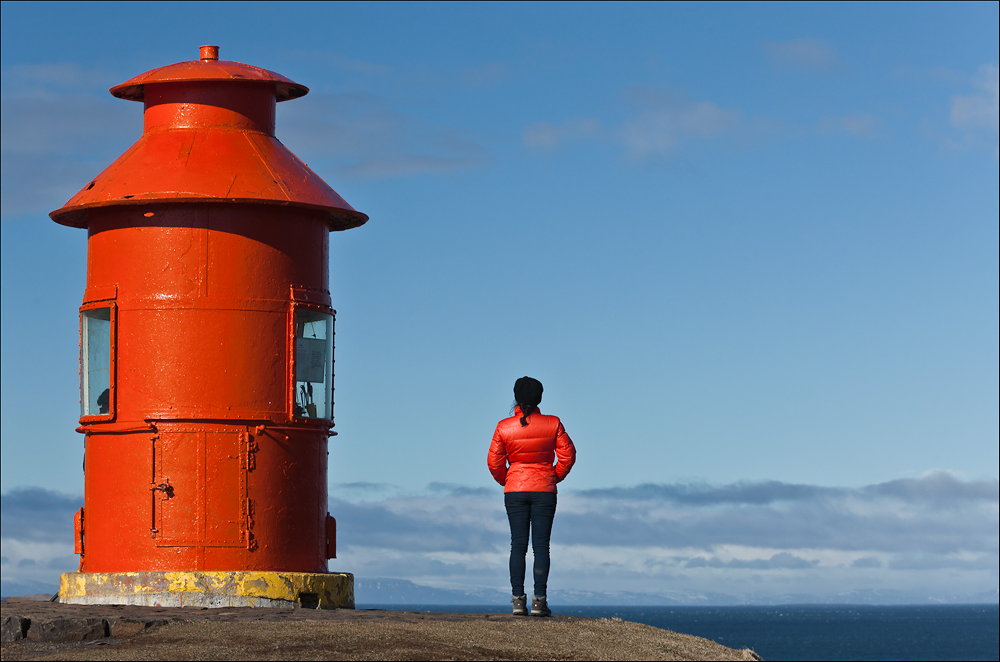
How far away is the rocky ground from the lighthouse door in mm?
1140

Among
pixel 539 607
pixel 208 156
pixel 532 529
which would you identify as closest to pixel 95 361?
pixel 208 156

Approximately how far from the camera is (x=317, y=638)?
31.0ft

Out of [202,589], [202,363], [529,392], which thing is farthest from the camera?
[202,363]

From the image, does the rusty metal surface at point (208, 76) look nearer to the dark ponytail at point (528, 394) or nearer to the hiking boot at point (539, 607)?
the dark ponytail at point (528, 394)

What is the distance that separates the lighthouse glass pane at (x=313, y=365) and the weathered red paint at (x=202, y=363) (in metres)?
0.02

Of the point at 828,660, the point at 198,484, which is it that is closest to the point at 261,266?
the point at 198,484

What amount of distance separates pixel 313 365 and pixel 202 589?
7.76 feet

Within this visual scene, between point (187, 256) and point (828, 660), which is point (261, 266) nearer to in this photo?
point (187, 256)

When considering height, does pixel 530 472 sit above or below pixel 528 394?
below

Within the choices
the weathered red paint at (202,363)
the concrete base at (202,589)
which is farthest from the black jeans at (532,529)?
the weathered red paint at (202,363)

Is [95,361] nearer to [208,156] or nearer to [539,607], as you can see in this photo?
[208,156]

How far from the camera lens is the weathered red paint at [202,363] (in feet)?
39.9

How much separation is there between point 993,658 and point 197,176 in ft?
390

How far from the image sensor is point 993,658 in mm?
117562
